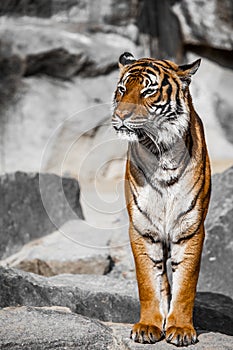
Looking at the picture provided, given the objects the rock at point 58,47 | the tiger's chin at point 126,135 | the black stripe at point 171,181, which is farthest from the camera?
the rock at point 58,47

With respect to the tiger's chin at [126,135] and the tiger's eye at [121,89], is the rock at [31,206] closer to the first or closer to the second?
the tiger's eye at [121,89]

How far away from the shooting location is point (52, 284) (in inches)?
180

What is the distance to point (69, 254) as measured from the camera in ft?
20.1

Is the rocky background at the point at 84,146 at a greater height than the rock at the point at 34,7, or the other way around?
the rock at the point at 34,7

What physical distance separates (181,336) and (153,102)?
3.86 ft

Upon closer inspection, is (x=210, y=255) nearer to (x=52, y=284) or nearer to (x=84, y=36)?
(x=52, y=284)

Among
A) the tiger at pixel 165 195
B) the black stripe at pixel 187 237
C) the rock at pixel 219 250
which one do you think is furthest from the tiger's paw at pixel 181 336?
the rock at pixel 219 250

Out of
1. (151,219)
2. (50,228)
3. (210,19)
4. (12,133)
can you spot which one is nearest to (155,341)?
(151,219)

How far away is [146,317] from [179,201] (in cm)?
63

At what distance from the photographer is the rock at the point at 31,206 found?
6.64 metres

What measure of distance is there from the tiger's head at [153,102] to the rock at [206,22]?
8.05m

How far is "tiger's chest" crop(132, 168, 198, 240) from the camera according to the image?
3.77 metres

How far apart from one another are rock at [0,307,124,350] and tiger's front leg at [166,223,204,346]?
0.33 m

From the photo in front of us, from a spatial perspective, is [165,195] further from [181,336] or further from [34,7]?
[34,7]
